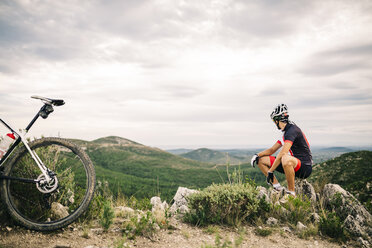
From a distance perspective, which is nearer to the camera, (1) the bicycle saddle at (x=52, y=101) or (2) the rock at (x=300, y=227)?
(1) the bicycle saddle at (x=52, y=101)

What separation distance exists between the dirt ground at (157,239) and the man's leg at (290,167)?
1.72 m

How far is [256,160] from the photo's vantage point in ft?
24.0

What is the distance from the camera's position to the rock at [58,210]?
4.43 m

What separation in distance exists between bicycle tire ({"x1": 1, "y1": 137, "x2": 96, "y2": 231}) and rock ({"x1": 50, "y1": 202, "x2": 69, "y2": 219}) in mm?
18

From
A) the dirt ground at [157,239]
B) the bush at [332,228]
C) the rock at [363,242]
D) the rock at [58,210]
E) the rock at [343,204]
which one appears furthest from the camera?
the rock at [343,204]

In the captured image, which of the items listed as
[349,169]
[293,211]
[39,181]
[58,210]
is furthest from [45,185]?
[349,169]

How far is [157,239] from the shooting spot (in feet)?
14.0

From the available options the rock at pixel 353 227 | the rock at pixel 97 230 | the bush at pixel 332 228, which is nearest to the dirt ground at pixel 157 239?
the rock at pixel 97 230

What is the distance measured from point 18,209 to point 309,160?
24.3 feet

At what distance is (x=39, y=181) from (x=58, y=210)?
0.89 m

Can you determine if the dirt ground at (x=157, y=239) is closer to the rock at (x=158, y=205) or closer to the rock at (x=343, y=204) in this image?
the rock at (x=158, y=205)

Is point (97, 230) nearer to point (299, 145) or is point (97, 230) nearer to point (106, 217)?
point (106, 217)

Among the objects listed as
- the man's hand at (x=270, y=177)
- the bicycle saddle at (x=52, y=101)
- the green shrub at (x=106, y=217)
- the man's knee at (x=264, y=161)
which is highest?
the bicycle saddle at (x=52, y=101)

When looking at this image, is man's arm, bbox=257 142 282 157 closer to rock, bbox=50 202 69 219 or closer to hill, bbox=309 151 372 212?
rock, bbox=50 202 69 219
